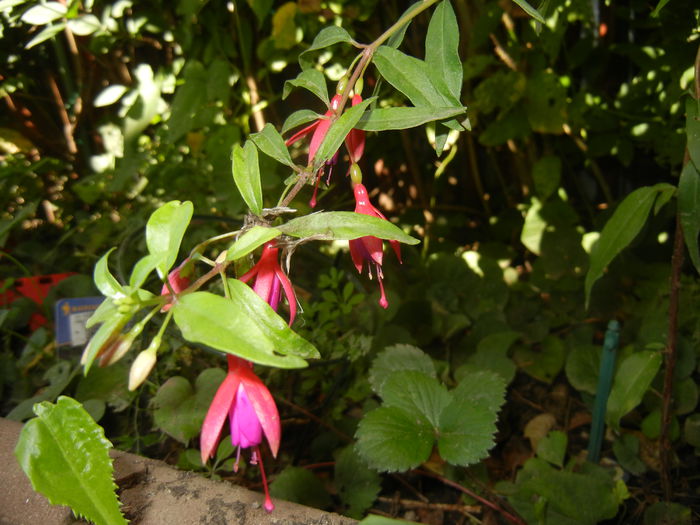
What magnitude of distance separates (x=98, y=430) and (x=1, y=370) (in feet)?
2.20

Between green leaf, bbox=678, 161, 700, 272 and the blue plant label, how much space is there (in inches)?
32.5

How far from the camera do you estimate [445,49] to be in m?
0.42

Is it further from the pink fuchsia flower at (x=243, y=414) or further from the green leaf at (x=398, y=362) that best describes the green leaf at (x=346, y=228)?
the green leaf at (x=398, y=362)

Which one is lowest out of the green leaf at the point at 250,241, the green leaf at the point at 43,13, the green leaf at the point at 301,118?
the green leaf at the point at 250,241

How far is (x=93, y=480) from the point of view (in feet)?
1.26

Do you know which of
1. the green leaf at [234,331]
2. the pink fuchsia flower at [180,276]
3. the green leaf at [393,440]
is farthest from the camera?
the green leaf at [393,440]

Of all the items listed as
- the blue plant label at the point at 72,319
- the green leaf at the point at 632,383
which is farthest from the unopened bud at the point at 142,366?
the blue plant label at the point at 72,319

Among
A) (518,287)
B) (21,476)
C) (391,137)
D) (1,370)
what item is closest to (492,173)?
(391,137)

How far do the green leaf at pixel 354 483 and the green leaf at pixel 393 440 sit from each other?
0.24ft

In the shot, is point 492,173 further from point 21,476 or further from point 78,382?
point 21,476

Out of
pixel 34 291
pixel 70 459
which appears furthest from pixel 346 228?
pixel 34 291

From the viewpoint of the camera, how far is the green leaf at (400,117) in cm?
36

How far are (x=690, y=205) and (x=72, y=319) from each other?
878 millimetres

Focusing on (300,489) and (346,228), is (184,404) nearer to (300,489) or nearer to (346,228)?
(300,489)
